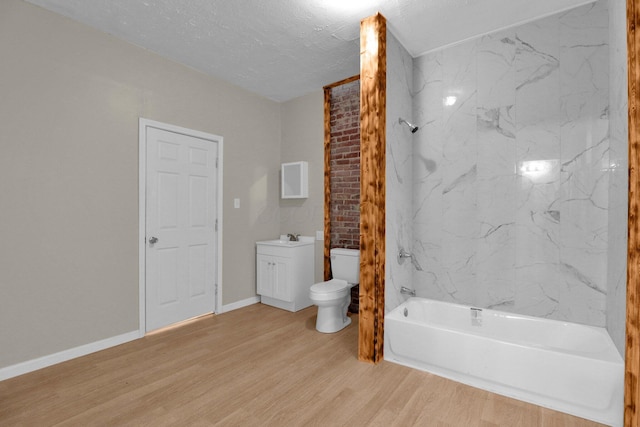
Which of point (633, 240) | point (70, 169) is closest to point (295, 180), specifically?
point (70, 169)

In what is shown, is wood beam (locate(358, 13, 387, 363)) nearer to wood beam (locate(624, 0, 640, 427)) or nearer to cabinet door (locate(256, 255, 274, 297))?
wood beam (locate(624, 0, 640, 427))

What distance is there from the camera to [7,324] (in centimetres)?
208

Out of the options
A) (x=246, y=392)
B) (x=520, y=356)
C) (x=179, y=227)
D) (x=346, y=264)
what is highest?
(x=179, y=227)

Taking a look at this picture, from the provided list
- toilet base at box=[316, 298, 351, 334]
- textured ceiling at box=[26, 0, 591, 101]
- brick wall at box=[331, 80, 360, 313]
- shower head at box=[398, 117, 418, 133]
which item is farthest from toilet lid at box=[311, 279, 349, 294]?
textured ceiling at box=[26, 0, 591, 101]

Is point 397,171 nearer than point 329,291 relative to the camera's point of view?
Yes

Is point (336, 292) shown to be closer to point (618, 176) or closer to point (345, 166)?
point (345, 166)

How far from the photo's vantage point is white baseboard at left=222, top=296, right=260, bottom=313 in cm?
352

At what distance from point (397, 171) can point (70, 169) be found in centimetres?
266

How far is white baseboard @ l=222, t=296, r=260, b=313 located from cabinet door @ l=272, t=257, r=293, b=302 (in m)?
0.39

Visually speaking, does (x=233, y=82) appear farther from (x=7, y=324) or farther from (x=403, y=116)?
(x=7, y=324)

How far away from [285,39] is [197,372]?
9.25 ft

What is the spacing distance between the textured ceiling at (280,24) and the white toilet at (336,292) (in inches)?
Result: 81.0

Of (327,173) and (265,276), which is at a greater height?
(327,173)

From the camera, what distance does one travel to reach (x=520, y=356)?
1.85m
